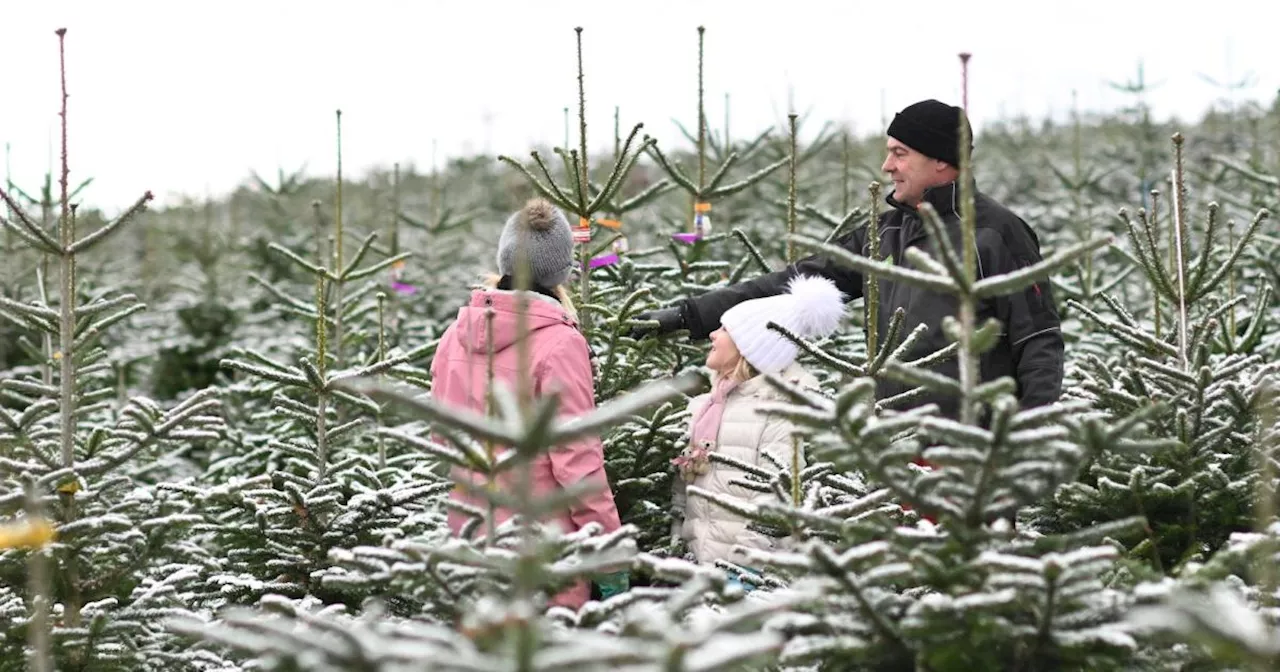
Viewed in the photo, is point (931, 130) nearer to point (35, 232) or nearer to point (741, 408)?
point (741, 408)

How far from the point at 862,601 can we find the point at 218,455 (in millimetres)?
5791

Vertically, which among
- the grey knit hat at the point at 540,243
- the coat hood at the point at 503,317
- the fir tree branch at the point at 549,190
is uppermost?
the fir tree branch at the point at 549,190

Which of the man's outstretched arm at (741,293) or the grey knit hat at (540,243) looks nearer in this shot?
the grey knit hat at (540,243)

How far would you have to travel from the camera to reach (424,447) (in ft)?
9.97

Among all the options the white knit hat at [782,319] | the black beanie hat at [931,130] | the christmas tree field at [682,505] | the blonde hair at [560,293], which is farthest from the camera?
the black beanie hat at [931,130]

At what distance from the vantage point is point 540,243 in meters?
4.34

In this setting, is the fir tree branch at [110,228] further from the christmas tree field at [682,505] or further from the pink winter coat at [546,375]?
the pink winter coat at [546,375]

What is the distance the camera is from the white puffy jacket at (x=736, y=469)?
14.6ft

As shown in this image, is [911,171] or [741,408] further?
[911,171]

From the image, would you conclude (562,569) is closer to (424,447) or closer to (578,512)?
(424,447)

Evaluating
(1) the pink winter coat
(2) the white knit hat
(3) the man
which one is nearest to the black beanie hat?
(3) the man

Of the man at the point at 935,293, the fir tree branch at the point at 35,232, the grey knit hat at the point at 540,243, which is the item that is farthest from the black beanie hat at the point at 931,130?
the fir tree branch at the point at 35,232

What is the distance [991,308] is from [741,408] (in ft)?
3.20

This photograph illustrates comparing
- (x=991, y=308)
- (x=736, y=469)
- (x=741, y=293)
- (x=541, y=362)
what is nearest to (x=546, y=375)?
(x=541, y=362)
